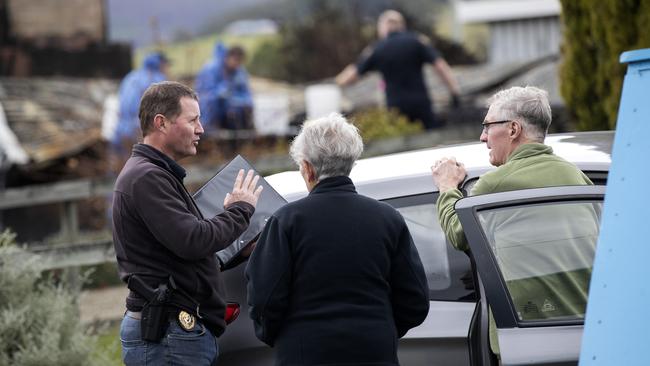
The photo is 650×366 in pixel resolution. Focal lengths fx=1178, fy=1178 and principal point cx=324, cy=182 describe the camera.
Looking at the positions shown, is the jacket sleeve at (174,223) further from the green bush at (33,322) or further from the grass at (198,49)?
the grass at (198,49)

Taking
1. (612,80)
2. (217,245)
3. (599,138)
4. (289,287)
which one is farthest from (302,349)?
(612,80)

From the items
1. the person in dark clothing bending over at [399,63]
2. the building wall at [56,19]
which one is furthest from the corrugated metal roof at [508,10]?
the person in dark clothing bending over at [399,63]

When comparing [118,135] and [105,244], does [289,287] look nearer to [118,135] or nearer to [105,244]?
[105,244]

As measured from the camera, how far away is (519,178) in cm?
439

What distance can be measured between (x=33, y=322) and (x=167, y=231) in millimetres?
2616

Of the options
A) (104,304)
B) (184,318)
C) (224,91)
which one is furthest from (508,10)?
(184,318)

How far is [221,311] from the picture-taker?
445 cm

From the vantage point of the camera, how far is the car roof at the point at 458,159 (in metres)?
4.88

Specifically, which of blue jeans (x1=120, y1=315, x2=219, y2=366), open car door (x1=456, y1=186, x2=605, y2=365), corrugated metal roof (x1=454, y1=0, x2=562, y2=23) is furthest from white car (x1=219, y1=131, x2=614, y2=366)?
corrugated metal roof (x1=454, y1=0, x2=562, y2=23)

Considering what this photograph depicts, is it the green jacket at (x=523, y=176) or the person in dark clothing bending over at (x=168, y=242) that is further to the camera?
the green jacket at (x=523, y=176)

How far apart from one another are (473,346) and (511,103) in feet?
3.11

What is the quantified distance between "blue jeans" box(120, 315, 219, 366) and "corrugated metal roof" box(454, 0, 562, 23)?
23.2m

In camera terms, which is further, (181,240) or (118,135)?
(118,135)

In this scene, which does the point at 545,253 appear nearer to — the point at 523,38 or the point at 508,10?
the point at 508,10
